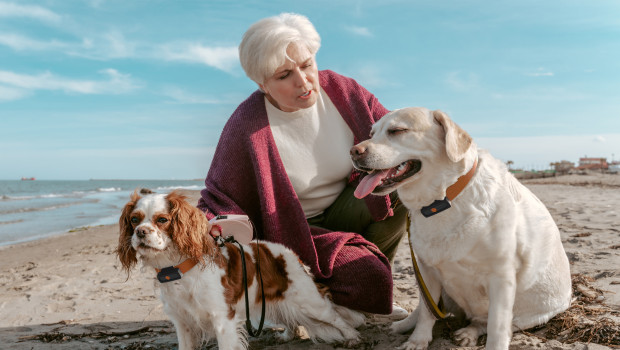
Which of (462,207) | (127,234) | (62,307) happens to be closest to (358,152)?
(462,207)

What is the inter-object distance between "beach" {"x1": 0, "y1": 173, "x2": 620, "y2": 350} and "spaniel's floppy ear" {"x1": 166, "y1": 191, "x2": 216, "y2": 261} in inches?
8.2

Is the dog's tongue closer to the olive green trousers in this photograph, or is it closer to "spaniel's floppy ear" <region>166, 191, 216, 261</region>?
"spaniel's floppy ear" <region>166, 191, 216, 261</region>

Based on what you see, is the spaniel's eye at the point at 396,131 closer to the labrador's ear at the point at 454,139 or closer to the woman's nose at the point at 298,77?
the labrador's ear at the point at 454,139

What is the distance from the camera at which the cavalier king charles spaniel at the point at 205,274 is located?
103 inches

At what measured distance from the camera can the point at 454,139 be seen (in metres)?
2.38

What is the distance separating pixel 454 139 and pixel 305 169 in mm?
1481

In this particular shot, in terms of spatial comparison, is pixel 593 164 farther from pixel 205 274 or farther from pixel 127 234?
pixel 127 234

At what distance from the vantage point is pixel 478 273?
255 cm

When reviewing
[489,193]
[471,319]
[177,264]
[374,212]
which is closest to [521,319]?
[471,319]

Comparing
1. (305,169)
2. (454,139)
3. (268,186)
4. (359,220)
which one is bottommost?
(359,220)

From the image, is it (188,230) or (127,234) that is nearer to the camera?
(188,230)

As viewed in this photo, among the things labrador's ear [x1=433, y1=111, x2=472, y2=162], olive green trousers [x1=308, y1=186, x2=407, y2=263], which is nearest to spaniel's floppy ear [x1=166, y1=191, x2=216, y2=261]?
olive green trousers [x1=308, y1=186, x2=407, y2=263]

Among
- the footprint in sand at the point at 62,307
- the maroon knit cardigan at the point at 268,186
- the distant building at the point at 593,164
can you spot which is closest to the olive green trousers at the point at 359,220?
the maroon knit cardigan at the point at 268,186

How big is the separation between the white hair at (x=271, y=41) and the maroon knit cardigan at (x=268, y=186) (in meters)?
0.32
